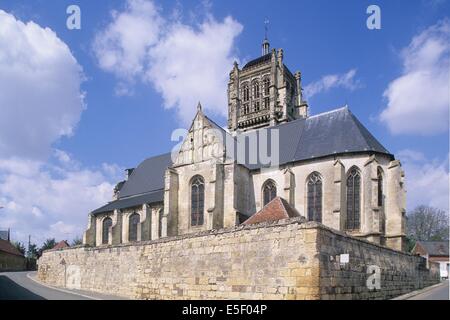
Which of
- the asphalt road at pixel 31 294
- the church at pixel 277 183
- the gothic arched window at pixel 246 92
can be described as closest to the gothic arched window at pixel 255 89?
the gothic arched window at pixel 246 92

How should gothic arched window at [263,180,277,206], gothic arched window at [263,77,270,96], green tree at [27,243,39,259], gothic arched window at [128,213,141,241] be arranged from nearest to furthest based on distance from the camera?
gothic arched window at [263,180,277,206] < gothic arched window at [128,213,141,241] < gothic arched window at [263,77,270,96] < green tree at [27,243,39,259]

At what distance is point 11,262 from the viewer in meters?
56.8

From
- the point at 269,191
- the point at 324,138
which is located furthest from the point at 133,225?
the point at 324,138

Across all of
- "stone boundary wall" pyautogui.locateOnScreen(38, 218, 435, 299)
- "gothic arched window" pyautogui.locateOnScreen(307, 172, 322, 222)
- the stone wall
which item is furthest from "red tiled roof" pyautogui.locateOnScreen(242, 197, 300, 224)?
the stone wall

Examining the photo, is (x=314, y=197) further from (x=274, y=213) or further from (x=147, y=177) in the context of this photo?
(x=147, y=177)

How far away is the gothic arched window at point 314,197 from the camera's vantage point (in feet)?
92.6

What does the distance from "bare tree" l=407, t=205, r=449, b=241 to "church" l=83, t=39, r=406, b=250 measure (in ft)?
145

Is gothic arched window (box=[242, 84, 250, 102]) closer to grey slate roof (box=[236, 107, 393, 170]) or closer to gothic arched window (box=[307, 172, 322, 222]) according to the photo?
grey slate roof (box=[236, 107, 393, 170])

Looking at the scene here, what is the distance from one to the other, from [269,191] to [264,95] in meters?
22.3

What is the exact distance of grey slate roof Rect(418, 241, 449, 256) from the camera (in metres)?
59.6
